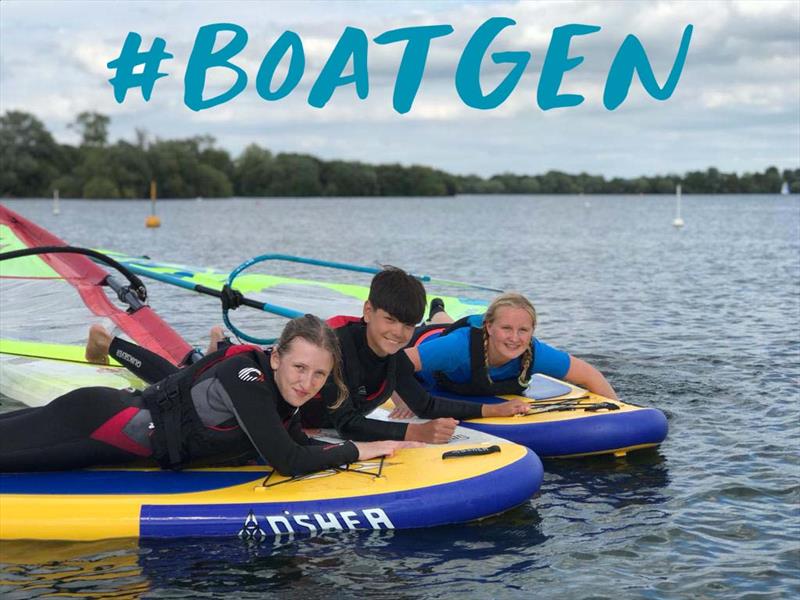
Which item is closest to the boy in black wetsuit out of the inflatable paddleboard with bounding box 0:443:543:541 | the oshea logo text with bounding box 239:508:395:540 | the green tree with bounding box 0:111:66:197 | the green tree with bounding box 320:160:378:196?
the inflatable paddleboard with bounding box 0:443:543:541

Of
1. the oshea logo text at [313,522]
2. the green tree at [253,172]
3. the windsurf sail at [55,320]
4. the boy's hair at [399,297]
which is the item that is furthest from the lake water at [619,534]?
the green tree at [253,172]

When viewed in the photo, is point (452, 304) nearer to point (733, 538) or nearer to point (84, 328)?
point (84, 328)

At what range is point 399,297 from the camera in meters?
5.69

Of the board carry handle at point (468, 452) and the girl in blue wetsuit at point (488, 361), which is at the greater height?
the girl in blue wetsuit at point (488, 361)

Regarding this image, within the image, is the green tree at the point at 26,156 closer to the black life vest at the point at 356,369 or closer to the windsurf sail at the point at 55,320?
the windsurf sail at the point at 55,320

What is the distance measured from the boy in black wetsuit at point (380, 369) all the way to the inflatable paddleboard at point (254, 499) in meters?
0.31

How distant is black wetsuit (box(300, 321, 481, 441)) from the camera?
6.02 m

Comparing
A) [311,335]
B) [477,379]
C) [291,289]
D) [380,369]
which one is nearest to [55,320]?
[291,289]

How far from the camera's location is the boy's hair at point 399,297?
5695mm

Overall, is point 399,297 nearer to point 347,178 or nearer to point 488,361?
point 488,361

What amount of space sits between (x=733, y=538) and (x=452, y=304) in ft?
19.2

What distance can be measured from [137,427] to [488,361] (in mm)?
2744

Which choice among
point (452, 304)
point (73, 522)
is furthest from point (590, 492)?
point (452, 304)

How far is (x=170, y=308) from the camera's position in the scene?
15.5 m
